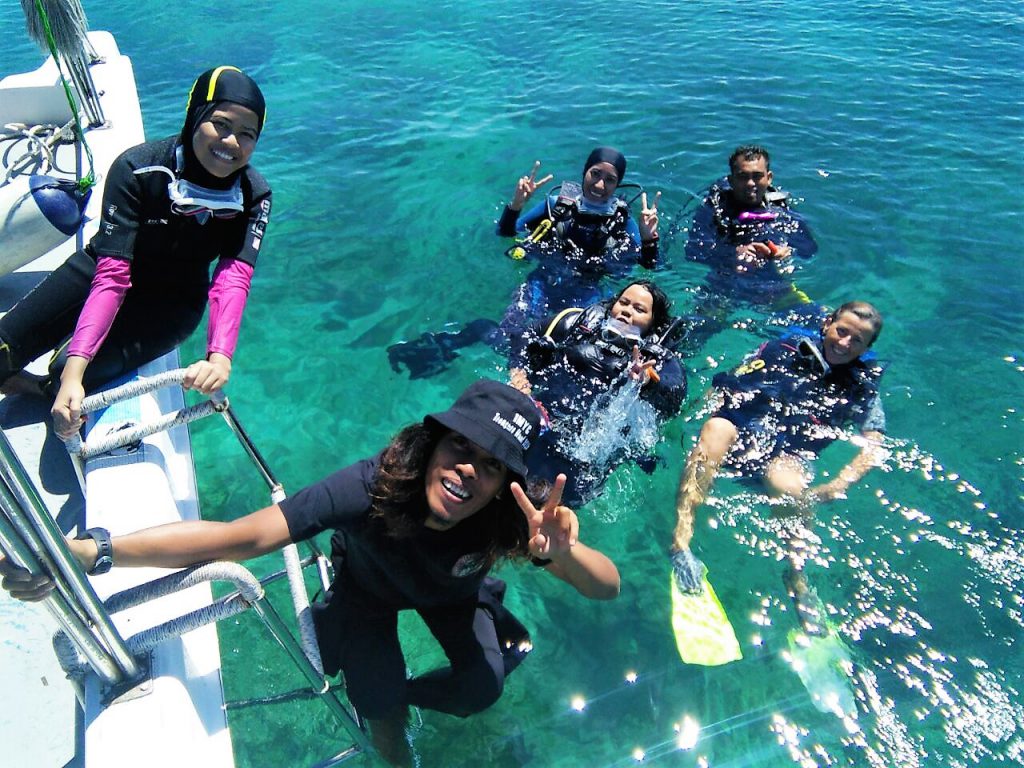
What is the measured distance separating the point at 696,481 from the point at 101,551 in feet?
11.8

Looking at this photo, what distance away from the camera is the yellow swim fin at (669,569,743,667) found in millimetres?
3887

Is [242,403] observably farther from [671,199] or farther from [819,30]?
[819,30]

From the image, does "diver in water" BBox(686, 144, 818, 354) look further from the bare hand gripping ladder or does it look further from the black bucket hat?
the bare hand gripping ladder

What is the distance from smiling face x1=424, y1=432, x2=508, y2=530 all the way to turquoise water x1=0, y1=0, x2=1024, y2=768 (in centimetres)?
176

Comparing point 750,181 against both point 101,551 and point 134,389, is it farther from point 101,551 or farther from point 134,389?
point 101,551

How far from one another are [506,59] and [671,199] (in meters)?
5.28

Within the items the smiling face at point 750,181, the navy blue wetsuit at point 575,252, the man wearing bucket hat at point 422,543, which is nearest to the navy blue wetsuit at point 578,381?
the navy blue wetsuit at point 575,252

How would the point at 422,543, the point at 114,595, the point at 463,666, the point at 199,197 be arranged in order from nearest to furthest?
the point at 114,595
the point at 422,543
the point at 463,666
the point at 199,197

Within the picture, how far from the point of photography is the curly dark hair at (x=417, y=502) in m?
2.53

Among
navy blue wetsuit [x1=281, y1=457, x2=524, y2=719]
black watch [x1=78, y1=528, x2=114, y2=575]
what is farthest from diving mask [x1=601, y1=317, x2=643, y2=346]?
black watch [x1=78, y1=528, x2=114, y2=575]

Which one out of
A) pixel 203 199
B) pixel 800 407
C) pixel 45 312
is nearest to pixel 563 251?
pixel 800 407

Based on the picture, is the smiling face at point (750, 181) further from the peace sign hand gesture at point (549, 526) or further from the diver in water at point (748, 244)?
the peace sign hand gesture at point (549, 526)

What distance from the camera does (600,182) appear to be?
6215 millimetres

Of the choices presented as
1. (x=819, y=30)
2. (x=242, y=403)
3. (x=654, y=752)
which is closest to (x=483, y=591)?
(x=654, y=752)
